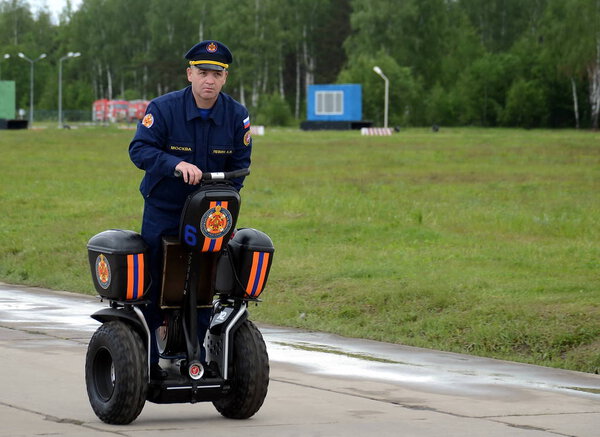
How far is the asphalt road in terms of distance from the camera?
7000 millimetres

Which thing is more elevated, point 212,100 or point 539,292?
point 212,100

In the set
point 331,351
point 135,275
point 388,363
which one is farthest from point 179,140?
point 331,351

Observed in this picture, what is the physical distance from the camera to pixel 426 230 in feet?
64.1

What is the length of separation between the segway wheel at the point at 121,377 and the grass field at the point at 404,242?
4.41 metres

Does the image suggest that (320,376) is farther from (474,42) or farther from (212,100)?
(474,42)

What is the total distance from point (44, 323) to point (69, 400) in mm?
3969

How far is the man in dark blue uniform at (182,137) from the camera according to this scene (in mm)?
6902

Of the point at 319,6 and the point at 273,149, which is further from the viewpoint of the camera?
the point at 319,6

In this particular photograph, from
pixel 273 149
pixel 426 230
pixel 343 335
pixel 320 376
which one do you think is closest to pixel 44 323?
pixel 343 335

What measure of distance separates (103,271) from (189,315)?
Result: 1.69 ft

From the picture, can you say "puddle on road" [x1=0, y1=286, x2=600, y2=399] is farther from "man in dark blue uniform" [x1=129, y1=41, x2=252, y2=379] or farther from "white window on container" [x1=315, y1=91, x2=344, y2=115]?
"white window on container" [x1=315, y1=91, x2=344, y2=115]

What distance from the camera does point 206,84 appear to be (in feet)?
22.7

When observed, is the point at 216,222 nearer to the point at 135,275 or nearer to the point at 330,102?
the point at 135,275

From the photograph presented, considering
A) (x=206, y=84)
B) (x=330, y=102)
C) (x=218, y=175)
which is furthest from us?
(x=330, y=102)
